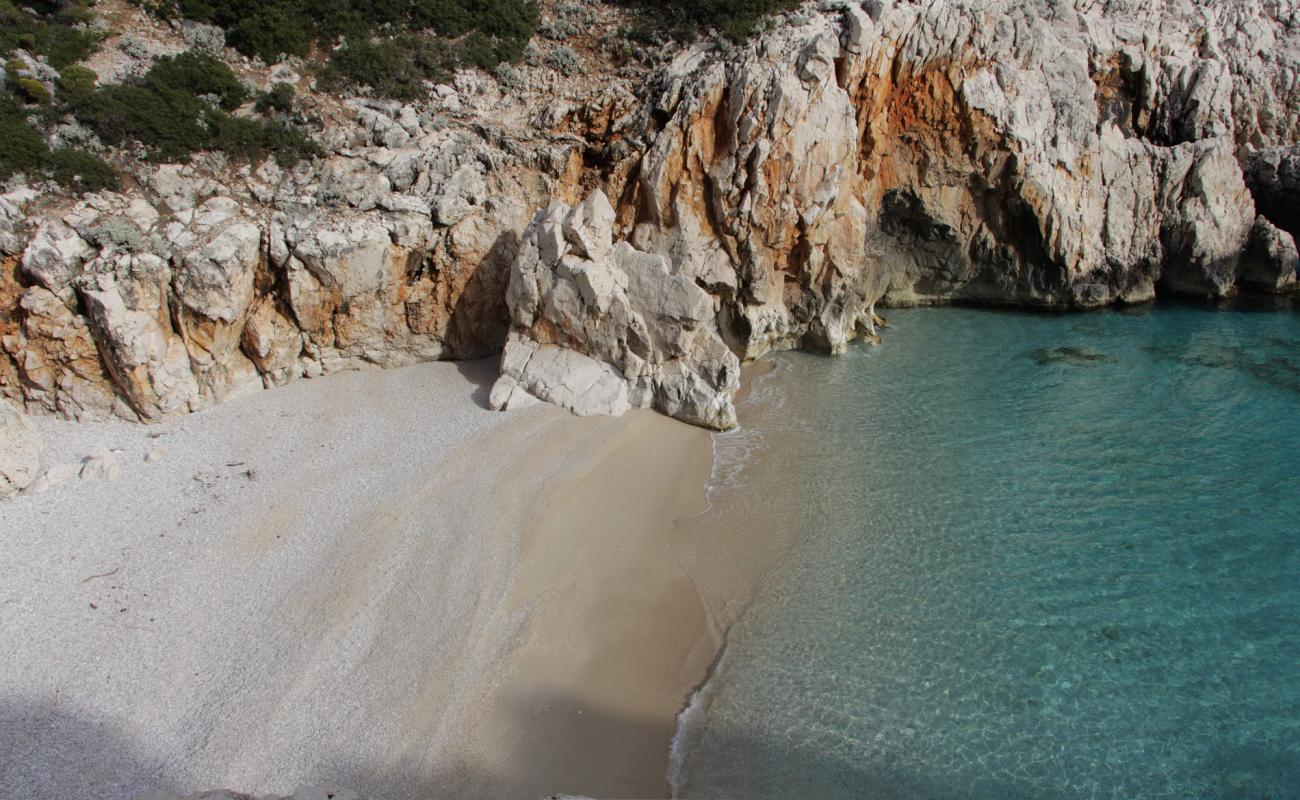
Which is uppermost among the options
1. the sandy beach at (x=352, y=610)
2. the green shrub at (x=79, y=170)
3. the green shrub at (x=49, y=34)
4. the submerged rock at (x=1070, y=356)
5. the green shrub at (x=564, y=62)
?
→ the green shrub at (x=564, y=62)

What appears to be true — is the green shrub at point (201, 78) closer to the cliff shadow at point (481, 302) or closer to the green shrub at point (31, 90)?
the green shrub at point (31, 90)

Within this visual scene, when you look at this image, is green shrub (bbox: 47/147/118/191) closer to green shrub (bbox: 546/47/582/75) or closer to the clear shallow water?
green shrub (bbox: 546/47/582/75)

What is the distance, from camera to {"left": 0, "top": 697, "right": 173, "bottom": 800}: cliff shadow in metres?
6.63

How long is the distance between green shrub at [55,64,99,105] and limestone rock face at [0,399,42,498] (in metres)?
7.71

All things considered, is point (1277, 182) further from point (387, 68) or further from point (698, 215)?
point (387, 68)

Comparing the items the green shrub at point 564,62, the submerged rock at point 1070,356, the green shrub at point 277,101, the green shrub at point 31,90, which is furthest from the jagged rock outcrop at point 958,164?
the green shrub at point 31,90

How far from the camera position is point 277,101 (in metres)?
16.7

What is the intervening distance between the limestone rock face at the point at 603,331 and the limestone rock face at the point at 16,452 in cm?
755

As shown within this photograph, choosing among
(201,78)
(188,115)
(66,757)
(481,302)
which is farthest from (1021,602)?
(201,78)

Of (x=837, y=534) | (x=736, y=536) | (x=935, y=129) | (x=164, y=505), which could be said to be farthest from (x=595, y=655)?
(x=935, y=129)

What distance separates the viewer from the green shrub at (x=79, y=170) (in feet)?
44.1

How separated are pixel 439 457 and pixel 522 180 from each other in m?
8.10

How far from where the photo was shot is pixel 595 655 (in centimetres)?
863

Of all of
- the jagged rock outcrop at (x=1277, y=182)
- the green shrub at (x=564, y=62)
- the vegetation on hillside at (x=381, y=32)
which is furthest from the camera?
the jagged rock outcrop at (x=1277, y=182)
